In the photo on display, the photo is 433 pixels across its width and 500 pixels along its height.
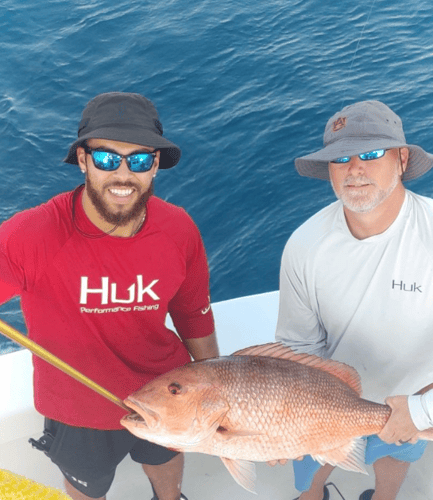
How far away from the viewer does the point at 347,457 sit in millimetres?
2137

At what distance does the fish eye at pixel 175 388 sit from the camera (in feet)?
6.02

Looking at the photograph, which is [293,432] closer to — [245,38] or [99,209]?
[99,209]

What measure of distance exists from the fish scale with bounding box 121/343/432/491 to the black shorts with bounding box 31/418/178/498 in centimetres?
63

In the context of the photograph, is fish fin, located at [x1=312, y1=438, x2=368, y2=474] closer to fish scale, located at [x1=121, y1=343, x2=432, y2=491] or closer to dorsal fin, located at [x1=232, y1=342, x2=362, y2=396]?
fish scale, located at [x1=121, y1=343, x2=432, y2=491]

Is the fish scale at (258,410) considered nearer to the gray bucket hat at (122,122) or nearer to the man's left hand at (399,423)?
the man's left hand at (399,423)

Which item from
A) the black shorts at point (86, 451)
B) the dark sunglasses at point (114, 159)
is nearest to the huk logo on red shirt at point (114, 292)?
the dark sunglasses at point (114, 159)

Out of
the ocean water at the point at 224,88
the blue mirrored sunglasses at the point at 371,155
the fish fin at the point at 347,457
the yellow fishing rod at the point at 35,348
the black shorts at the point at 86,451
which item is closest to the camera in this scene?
the yellow fishing rod at the point at 35,348

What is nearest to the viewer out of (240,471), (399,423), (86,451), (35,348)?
(35,348)

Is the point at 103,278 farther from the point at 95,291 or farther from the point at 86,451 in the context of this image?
the point at 86,451

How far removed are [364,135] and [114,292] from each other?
3.65ft

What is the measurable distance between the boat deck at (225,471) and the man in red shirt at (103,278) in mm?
561

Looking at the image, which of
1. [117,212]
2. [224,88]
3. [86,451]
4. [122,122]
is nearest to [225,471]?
[86,451]

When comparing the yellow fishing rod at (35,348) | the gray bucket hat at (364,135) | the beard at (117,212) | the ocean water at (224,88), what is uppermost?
the ocean water at (224,88)

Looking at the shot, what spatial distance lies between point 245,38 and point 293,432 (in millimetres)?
7856
